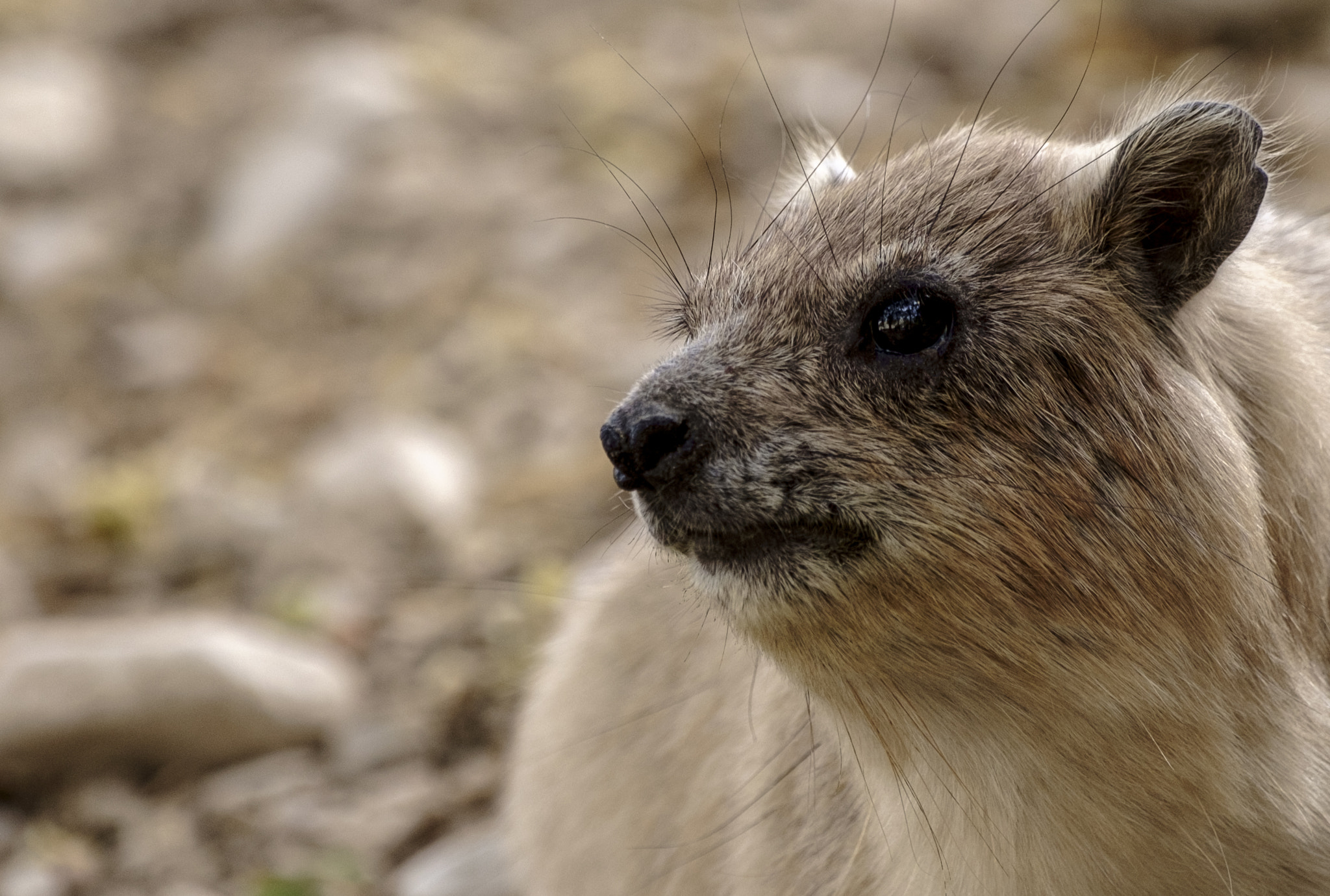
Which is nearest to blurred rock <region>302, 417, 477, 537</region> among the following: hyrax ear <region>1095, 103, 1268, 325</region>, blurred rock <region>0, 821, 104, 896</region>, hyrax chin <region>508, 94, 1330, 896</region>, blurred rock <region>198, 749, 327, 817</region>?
blurred rock <region>198, 749, 327, 817</region>

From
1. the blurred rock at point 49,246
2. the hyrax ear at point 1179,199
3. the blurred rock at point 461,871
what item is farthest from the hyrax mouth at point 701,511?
the blurred rock at point 49,246

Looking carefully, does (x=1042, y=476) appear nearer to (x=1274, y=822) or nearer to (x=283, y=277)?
(x=1274, y=822)

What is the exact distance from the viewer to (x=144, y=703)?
5.31 meters

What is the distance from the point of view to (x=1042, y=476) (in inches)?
106

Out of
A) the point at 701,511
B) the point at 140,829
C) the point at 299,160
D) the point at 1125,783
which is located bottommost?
the point at 1125,783

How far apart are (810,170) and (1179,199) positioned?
1176 millimetres

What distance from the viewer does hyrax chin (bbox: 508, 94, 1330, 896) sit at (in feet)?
8.80

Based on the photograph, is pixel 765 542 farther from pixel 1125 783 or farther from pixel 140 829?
pixel 140 829

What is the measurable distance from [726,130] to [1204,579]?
255 inches

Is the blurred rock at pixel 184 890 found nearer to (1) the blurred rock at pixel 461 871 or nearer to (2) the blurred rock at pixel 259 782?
(2) the blurred rock at pixel 259 782

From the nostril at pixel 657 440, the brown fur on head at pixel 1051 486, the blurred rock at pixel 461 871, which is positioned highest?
the blurred rock at pixel 461 871

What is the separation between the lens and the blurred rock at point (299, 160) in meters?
9.27

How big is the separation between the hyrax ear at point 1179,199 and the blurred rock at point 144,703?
3665 mm

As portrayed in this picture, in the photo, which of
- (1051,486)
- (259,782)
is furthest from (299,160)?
(1051,486)
